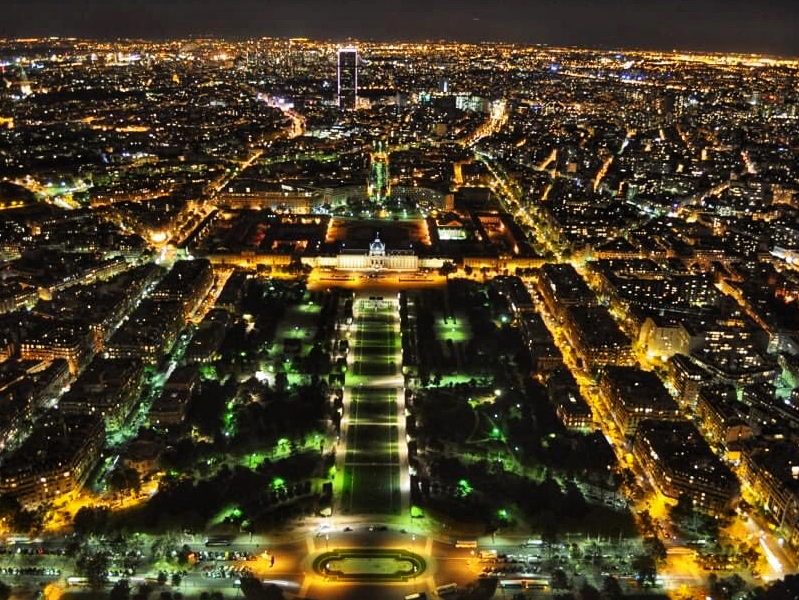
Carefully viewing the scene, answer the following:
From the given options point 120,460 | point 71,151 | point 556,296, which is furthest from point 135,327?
point 71,151

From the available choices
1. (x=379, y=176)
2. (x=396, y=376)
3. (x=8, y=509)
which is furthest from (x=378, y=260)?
(x=8, y=509)

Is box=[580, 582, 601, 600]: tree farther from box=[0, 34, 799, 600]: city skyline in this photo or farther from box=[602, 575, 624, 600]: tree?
box=[602, 575, 624, 600]: tree

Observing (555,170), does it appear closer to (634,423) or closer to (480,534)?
(634,423)

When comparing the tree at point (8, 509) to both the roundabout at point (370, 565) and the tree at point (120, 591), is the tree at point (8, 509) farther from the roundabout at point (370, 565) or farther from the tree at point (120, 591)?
the roundabout at point (370, 565)

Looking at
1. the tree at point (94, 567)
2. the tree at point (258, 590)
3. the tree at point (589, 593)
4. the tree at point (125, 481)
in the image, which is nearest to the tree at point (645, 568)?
the tree at point (589, 593)

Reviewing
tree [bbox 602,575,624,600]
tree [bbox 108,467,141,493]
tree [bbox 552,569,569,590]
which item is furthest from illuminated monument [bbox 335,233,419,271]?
tree [bbox 602,575,624,600]

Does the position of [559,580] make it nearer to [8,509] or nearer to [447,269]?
[8,509]

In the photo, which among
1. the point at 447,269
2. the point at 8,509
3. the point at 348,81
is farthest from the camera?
the point at 348,81
